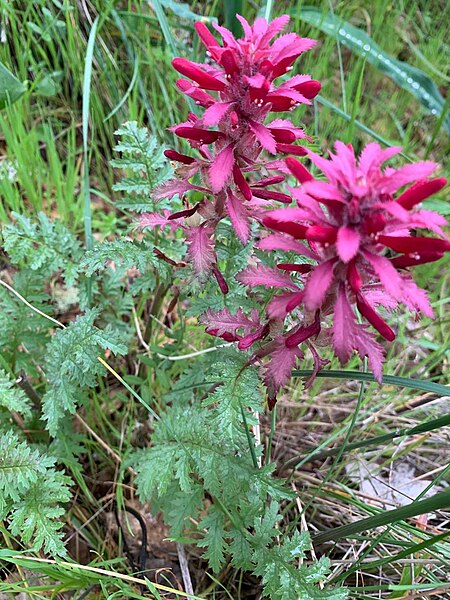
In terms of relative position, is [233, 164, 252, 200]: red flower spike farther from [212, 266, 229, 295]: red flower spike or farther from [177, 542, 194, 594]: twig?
[177, 542, 194, 594]: twig

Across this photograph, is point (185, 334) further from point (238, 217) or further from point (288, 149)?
point (288, 149)

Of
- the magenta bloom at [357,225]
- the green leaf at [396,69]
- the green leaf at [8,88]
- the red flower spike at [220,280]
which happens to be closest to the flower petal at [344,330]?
the magenta bloom at [357,225]

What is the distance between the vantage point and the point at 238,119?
1246 mm

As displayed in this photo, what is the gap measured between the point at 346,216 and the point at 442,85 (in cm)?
282

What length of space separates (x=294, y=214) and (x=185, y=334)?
1.14 metres

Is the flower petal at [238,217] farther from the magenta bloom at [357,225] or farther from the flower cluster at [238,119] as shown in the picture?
the magenta bloom at [357,225]

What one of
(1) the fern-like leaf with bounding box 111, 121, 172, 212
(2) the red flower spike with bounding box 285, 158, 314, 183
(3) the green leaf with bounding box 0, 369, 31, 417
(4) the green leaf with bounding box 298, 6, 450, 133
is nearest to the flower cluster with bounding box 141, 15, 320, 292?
(2) the red flower spike with bounding box 285, 158, 314, 183

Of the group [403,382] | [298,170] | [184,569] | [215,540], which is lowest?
[184,569]

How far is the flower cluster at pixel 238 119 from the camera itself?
1197 mm

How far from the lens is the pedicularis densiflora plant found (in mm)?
1013

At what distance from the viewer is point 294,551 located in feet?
4.57

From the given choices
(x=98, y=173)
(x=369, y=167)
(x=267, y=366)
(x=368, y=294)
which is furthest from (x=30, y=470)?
(x=98, y=173)

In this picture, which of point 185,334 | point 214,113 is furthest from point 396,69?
point 214,113

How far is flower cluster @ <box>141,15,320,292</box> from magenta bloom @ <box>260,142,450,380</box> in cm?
20
